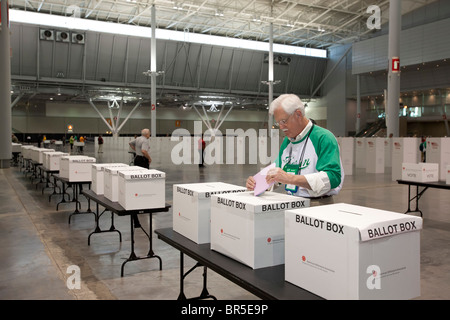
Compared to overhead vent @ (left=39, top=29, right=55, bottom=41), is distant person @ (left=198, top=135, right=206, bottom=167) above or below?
below

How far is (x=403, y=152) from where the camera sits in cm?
1656

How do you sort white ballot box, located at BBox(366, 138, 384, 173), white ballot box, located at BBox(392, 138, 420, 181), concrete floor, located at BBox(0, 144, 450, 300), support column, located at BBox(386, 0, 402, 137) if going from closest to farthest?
concrete floor, located at BBox(0, 144, 450, 300) < white ballot box, located at BBox(392, 138, 420, 181) < support column, located at BBox(386, 0, 402, 137) < white ballot box, located at BBox(366, 138, 384, 173)

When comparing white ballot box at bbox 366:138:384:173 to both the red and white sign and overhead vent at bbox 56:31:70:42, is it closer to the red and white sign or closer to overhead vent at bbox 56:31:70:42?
the red and white sign

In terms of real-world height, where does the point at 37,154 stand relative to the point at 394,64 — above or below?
below

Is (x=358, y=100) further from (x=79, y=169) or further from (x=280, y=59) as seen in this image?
(x=79, y=169)

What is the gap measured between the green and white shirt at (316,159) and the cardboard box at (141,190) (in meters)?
2.23

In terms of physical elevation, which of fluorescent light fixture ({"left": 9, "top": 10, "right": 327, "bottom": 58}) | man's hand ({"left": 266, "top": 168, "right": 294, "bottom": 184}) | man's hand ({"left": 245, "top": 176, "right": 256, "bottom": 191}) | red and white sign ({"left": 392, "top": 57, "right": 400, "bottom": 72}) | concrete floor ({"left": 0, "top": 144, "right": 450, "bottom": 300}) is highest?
fluorescent light fixture ({"left": 9, "top": 10, "right": 327, "bottom": 58})

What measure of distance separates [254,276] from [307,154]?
107 cm

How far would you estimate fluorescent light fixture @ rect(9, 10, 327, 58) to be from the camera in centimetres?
2958

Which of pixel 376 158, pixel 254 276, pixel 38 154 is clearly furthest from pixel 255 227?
pixel 376 158

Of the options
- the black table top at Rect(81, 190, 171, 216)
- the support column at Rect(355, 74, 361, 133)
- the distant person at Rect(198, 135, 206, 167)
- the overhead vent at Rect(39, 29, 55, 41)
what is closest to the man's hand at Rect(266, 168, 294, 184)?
the black table top at Rect(81, 190, 171, 216)

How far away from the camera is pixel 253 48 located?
125 ft

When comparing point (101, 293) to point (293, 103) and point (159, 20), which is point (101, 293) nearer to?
point (293, 103)

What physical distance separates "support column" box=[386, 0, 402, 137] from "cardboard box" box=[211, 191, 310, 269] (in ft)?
56.1
